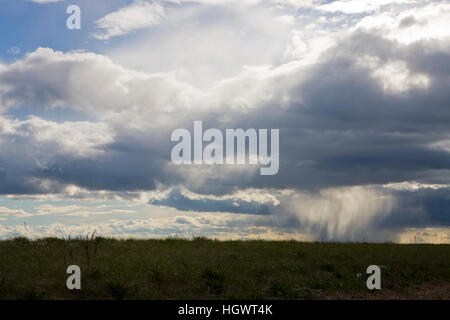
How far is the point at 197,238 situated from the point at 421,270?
13247 mm

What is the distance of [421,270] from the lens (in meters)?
24.1

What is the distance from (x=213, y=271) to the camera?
2022 centimetres

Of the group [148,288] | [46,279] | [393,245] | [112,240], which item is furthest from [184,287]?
[393,245]

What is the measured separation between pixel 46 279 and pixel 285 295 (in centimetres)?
954

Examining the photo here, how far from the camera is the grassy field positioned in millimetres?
18484

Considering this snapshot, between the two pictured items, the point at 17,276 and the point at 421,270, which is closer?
the point at 17,276

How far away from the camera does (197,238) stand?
99.5 feet

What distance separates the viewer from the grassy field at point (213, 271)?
728 inches
